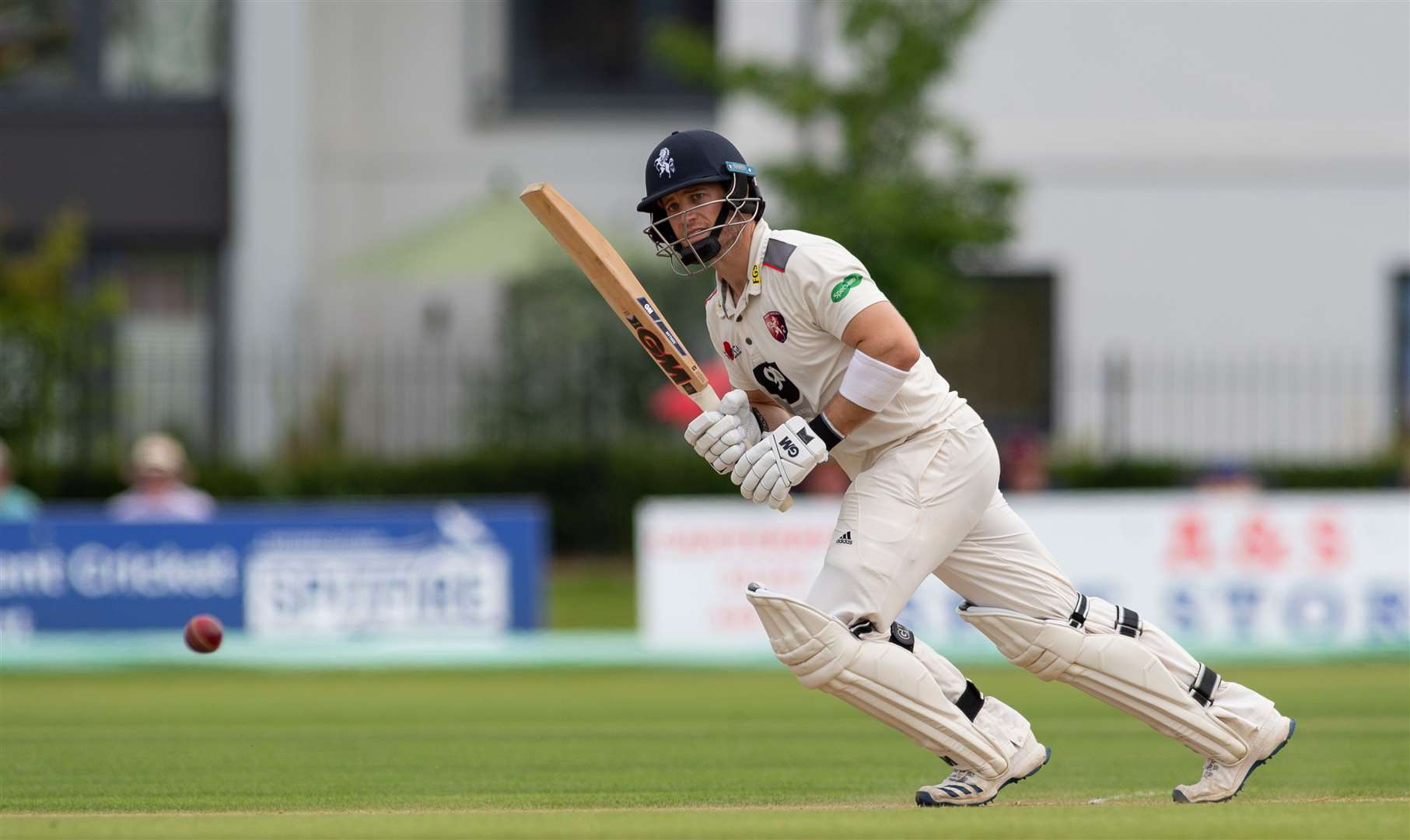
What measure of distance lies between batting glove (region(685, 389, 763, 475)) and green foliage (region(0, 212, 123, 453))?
35.8 ft

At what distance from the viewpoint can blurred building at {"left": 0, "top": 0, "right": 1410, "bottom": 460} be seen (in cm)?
1738

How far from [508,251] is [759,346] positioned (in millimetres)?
11514

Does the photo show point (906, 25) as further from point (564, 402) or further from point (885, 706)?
point (885, 706)

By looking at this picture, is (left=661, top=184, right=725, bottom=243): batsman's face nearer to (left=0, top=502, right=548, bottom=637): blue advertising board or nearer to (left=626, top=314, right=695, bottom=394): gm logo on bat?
(left=626, top=314, right=695, bottom=394): gm logo on bat

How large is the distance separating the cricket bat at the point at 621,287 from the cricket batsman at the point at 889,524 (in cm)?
15

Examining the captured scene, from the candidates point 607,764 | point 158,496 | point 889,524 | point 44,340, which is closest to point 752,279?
point 889,524

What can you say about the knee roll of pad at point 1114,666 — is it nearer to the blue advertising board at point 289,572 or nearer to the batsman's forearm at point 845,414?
the batsman's forearm at point 845,414

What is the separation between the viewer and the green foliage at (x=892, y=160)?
46.4ft

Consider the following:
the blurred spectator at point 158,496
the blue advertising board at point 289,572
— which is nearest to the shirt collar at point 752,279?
the blue advertising board at point 289,572

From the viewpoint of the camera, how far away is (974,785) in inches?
197

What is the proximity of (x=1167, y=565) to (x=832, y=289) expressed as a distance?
6.98m

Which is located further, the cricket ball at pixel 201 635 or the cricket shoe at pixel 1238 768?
the cricket ball at pixel 201 635

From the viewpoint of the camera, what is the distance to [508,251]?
1642 centimetres

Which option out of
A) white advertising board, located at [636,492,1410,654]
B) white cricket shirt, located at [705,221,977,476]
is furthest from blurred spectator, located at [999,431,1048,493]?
white cricket shirt, located at [705,221,977,476]
